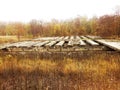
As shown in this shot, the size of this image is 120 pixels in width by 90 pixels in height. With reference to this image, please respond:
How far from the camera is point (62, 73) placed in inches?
284

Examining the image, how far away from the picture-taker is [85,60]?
8703 millimetres

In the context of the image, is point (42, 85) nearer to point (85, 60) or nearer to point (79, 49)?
point (85, 60)

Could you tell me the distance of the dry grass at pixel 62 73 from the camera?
6.12 m

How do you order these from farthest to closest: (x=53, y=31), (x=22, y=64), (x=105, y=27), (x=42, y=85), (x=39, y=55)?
(x=53, y=31)
(x=105, y=27)
(x=39, y=55)
(x=22, y=64)
(x=42, y=85)

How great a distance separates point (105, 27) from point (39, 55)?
22.6 m

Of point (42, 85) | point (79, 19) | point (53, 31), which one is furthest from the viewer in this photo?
point (79, 19)

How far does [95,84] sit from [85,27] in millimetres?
43777

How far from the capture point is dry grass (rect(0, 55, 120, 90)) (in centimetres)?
612

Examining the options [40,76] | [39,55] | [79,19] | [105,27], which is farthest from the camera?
[79,19]

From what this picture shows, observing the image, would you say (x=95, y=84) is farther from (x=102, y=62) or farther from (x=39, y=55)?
(x=39, y=55)

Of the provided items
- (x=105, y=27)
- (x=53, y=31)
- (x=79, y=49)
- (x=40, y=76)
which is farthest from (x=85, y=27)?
(x=40, y=76)

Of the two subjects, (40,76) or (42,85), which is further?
(40,76)

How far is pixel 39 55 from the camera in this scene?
958cm

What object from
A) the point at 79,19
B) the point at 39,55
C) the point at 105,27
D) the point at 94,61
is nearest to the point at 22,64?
the point at 39,55
